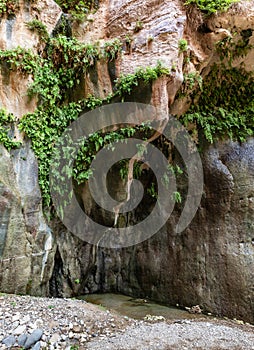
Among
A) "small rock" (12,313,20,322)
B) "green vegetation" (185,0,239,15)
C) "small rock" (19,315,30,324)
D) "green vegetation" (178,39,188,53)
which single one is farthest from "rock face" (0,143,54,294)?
"green vegetation" (185,0,239,15)

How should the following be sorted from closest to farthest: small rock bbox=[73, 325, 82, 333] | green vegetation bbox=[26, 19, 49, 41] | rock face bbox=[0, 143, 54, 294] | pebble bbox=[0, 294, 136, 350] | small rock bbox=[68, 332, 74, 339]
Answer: pebble bbox=[0, 294, 136, 350] < small rock bbox=[68, 332, 74, 339] < small rock bbox=[73, 325, 82, 333] < rock face bbox=[0, 143, 54, 294] < green vegetation bbox=[26, 19, 49, 41]

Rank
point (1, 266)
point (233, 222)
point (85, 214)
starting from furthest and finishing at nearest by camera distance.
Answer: point (233, 222), point (85, 214), point (1, 266)

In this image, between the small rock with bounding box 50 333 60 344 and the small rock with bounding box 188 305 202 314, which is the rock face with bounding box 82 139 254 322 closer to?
the small rock with bounding box 188 305 202 314

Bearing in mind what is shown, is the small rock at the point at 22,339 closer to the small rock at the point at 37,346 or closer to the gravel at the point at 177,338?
the small rock at the point at 37,346

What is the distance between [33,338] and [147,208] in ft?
19.0

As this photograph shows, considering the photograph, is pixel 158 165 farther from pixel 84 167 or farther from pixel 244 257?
pixel 244 257

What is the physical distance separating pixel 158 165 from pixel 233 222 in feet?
8.90

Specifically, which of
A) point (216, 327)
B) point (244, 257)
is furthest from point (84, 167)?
point (244, 257)

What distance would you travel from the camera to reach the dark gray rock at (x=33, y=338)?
13.6 ft

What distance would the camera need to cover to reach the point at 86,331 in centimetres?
461

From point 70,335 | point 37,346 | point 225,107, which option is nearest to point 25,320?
point 37,346

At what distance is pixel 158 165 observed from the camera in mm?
9203

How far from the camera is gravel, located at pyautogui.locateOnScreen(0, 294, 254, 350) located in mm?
4266

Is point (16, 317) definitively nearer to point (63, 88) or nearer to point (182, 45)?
point (63, 88)
